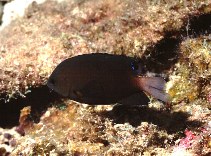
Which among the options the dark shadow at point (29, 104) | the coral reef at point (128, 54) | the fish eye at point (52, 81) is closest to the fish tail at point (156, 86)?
the coral reef at point (128, 54)

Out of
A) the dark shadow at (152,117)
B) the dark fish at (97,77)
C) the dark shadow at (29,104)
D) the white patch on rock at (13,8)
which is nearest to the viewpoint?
the dark fish at (97,77)

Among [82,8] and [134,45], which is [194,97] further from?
[82,8]

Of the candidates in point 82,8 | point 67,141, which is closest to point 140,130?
point 67,141

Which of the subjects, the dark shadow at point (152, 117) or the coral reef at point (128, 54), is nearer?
the coral reef at point (128, 54)

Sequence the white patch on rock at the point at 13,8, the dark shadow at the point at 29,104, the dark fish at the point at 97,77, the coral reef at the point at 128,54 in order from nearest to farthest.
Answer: the dark fish at the point at 97,77
the coral reef at the point at 128,54
the dark shadow at the point at 29,104
the white patch on rock at the point at 13,8

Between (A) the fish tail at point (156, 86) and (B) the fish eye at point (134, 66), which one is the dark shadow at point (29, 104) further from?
(A) the fish tail at point (156, 86)

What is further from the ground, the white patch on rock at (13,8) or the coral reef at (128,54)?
the white patch on rock at (13,8)
